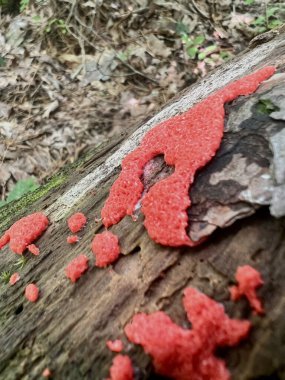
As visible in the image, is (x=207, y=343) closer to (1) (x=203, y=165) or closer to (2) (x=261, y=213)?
(2) (x=261, y=213)

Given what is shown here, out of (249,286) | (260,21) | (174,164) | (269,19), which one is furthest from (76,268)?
(269,19)

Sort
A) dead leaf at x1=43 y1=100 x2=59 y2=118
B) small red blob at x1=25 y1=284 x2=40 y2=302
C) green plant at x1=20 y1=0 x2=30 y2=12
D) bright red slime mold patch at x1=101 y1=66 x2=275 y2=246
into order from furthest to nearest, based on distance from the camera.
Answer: green plant at x1=20 y1=0 x2=30 y2=12 → dead leaf at x1=43 y1=100 x2=59 y2=118 → small red blob at x1=25 y1=284 x2=40 y2=302 → bright red slime mold patch at x1=101 y1=66 x2=275 y2=246

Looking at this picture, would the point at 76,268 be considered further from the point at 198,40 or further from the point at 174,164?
the point at 198,40

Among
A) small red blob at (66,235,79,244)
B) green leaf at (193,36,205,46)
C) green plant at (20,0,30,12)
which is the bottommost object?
green leaf at (193,36,205,46)

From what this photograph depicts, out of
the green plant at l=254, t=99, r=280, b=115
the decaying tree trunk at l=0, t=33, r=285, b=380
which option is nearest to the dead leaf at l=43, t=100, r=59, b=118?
the decaying tree trunk at l=0, t=33, r=285, b=380

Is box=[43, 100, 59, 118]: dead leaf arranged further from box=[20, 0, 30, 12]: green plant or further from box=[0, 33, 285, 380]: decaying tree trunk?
box=[0, 33, 285, 380]: decaying tree trunk

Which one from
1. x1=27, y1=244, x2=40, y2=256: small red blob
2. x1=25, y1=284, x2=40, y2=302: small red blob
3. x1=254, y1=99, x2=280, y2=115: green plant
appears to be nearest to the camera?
x1=254, y1=99, x2=280, y2=115: green plant
